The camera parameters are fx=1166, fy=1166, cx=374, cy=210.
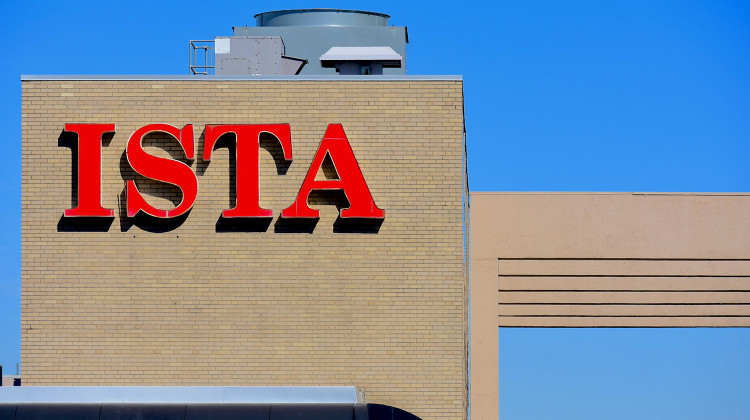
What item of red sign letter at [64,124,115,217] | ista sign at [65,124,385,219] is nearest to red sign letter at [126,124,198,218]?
ista sign at [65,124,385,219]

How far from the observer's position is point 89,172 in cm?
2547

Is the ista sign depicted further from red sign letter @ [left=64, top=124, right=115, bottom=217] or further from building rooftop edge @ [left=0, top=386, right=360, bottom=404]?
building rooftop edge @ [left=0, top=386, right=360, bottom=404]

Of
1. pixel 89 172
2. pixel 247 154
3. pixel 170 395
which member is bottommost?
pixel 170 395

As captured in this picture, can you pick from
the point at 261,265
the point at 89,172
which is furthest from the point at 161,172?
the point at 261,265

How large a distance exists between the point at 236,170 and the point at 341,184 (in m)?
2.30

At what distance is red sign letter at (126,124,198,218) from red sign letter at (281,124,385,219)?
2143mm

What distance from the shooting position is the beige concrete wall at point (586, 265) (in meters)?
32.4

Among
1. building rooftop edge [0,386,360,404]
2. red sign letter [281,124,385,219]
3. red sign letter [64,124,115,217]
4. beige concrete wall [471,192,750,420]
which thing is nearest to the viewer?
building rooftop edge [0,386,360,404]

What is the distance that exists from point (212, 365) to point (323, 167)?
4.93 metres

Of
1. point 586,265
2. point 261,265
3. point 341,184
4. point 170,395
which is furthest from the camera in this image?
point 586,265

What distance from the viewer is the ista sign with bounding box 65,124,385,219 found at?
25.3 meters

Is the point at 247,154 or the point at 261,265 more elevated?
the point at 247,154

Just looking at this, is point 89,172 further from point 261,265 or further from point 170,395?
point 170,395

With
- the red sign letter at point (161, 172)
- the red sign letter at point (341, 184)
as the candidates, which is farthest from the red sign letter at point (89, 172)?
the red sign letter at point (341, 184)
